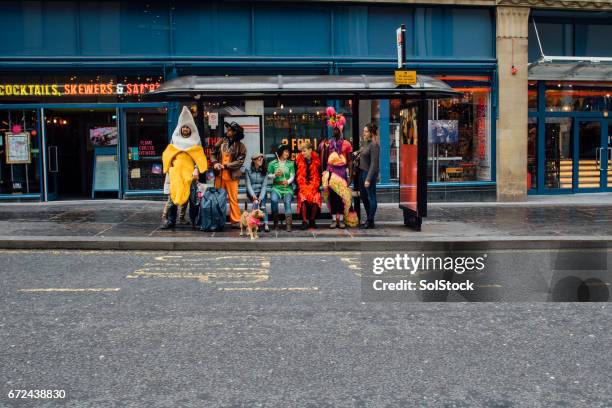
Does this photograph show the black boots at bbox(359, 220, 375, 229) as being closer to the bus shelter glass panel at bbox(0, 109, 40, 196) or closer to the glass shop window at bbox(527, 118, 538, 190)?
the glass shop window at bbox(527, 118, 538, 190)

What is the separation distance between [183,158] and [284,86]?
2.23m

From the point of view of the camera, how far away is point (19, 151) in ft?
54.9

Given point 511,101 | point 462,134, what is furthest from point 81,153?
point 511,101

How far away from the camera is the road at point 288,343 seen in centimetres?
465

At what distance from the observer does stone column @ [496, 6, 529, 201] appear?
1780 cm

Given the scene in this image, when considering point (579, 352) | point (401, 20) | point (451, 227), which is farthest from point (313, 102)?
point (579, 352)

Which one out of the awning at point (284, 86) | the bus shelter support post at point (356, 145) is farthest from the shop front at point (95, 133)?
the bus shelter support post at point (356, 145)

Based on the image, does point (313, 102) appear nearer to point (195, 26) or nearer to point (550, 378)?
point (195, 26)

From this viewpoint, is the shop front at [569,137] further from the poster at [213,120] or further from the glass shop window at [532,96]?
the poster at [213,120]

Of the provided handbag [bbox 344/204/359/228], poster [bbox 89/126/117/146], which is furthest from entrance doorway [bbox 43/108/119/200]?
handbag [bbox 344/204/359/228]

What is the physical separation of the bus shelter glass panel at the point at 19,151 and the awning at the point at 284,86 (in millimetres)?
5725

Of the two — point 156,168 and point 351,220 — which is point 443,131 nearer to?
point 351,220

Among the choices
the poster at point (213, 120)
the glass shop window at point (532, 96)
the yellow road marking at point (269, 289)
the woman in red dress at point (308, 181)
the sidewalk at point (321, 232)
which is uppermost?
the glass shop window at point (532, 96)

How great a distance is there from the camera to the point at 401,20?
57.5ft
